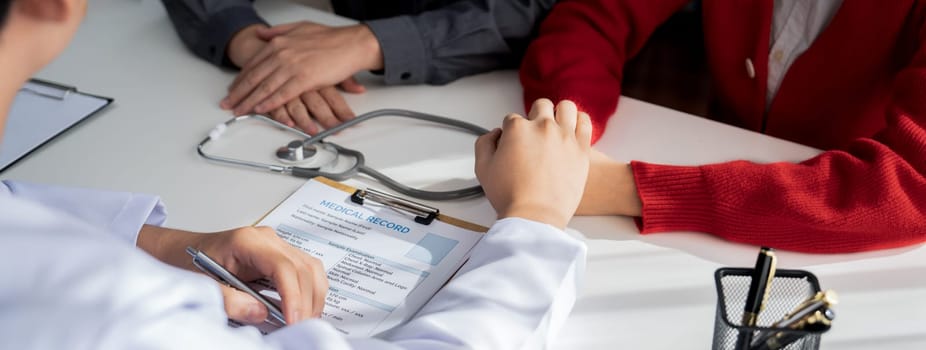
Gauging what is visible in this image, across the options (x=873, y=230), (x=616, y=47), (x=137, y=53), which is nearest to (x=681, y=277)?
(x=873, y=230)

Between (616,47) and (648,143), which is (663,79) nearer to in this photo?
(616,47)

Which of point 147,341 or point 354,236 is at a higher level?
point 147,341

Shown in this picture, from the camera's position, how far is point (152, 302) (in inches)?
19.9

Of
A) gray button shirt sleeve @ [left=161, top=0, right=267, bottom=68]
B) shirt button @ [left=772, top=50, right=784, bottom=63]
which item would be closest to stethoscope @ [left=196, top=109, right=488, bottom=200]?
gray button shirt sleeve @ [left=161, top=0, right=267, bottom=68]

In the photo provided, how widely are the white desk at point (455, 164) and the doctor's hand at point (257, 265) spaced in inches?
3.8

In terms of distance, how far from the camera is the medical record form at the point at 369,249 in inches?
33.0

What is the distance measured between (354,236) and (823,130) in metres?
0.79

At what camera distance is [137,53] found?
1382 millimetres

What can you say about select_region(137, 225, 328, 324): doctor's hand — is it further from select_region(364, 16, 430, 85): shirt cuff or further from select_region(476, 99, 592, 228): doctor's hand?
select_region(364, 16, 430, 85): shirt cuff

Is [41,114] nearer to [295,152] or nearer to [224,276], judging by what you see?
[295,152]

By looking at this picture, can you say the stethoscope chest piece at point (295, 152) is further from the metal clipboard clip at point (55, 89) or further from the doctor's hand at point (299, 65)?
the metal clipboard clip at point (55, 89)

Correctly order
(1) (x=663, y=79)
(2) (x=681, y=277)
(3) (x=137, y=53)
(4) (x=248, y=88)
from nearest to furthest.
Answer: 1. (2) (x=681, y=277)
2. (4) (x=248, y=88)
3. (3) (x=137, y=53)
4. (1) (x=663, y=79)

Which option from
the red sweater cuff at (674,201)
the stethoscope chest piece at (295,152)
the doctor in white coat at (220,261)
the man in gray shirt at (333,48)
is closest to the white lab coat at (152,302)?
the doctor in white coat at (220,261)

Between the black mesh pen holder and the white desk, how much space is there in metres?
0.10
